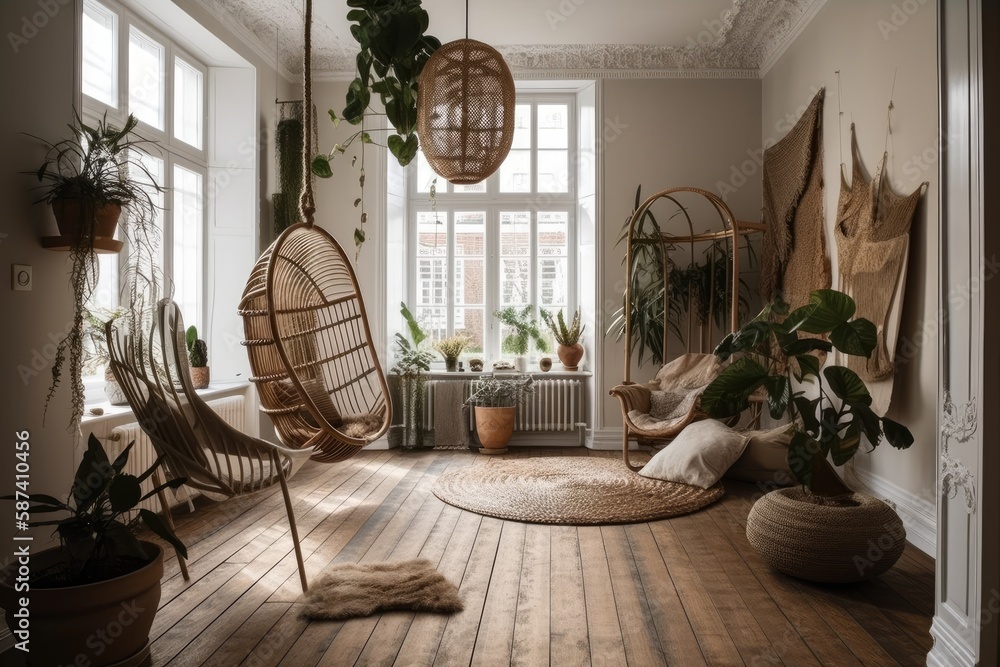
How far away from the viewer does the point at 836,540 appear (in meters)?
2.66

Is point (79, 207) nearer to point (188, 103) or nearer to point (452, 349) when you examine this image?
point (188, 103)

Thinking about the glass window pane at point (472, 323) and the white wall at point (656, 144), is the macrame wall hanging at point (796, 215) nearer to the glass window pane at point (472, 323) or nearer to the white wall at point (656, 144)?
the white wall at point (656, 144)

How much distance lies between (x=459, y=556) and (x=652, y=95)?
4306 mm

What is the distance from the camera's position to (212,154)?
503 cm

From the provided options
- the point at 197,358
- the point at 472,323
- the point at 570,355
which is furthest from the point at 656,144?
the point at 197,358

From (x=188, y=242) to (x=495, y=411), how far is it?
261 cm

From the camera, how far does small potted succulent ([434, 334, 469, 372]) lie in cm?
606

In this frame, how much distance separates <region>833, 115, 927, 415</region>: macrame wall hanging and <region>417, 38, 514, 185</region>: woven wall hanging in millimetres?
1980

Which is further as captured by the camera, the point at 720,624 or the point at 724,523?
the point at 724,523

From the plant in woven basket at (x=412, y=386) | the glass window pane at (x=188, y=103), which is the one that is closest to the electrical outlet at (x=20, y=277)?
the glass window pane at (x=188, y=103)

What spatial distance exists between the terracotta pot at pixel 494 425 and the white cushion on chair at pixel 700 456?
1.37 meters

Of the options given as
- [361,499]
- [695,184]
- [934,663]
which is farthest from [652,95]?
[934,663]

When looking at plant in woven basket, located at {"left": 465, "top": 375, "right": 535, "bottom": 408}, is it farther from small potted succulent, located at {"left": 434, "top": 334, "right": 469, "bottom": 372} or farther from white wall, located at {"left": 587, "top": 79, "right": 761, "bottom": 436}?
white wall, located at {"left": 587, "top": 79, "right": 761, "bottom": 436}

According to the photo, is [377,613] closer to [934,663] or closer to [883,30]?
[934,663]
